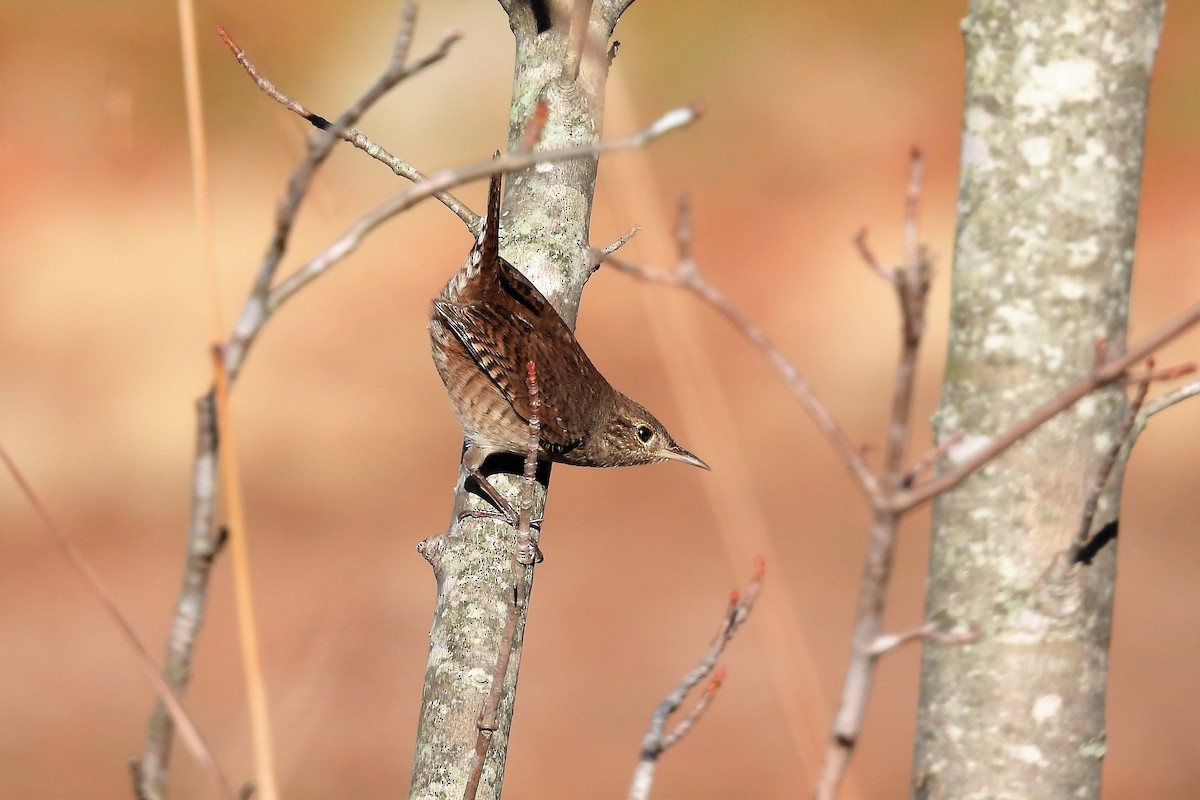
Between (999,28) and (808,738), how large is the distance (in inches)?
37.7

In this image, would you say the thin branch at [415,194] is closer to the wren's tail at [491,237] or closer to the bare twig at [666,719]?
the bare twig at [666,719]

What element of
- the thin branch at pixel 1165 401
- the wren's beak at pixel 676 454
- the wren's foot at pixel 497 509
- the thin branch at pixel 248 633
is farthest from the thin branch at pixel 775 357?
the wren's beak at pixel 676 454

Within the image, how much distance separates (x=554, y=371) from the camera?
3.82 meters

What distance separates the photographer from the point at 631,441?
4184 millimetres

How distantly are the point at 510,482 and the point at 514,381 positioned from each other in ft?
2.71

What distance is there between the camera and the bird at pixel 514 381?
141 inches

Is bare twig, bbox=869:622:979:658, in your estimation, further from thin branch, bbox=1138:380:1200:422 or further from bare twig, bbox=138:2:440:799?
thin branch, bbox=1138:380:1200:422

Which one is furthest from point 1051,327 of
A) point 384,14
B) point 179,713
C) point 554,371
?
point 384,14

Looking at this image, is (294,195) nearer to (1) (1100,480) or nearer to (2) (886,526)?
(2) (886,526)

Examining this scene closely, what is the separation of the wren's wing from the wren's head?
11.2 inches

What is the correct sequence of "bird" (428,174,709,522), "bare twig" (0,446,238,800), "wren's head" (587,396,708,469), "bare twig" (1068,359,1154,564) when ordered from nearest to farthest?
"bare twig" (0,446,238,800), "bare twig" (1068,359,1154,564), "bird" (428,174,709,522), "wren's head" (587,396,708,469)

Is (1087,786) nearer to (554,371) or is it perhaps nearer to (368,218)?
(368,218)

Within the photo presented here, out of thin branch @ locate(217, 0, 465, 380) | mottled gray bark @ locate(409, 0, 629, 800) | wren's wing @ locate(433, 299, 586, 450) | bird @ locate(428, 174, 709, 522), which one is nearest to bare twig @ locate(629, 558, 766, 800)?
thin branch @ locate(217, 0, 465, 380)

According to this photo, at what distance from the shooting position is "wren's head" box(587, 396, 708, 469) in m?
4.14
